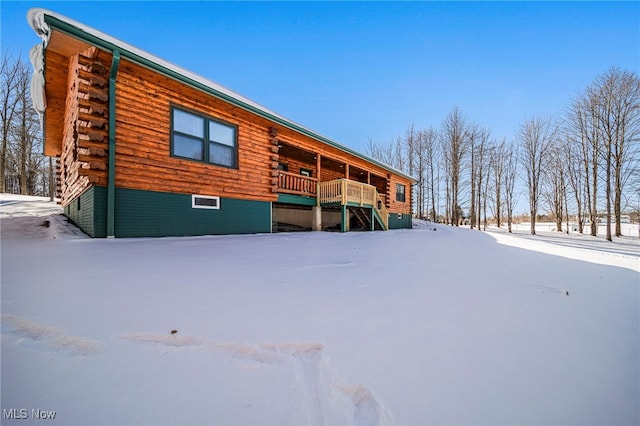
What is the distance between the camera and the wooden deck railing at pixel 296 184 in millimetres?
10070

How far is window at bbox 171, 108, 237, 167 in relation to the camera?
716 centimetres

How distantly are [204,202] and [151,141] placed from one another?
6.76ft

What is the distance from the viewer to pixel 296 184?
1068 centimetres

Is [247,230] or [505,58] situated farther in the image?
[505,58]

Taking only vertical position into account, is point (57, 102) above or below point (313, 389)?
above

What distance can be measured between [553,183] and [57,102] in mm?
35923

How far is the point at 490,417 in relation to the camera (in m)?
1.31

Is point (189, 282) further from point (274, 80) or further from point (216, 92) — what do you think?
point (274, 80)

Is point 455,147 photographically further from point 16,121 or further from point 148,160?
point 16,121

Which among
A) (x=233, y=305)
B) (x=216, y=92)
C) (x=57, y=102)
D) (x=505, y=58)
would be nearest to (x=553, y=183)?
(x=505, y=58)

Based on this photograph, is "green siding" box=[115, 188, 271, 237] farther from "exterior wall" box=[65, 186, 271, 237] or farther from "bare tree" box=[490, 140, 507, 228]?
"bare tree" box=[490, 140, 507, 228]

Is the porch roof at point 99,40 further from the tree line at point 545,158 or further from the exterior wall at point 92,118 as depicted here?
the tree line at point 545,158

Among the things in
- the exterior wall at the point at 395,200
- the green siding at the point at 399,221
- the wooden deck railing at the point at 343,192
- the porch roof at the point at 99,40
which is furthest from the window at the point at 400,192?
the porch roof at the point at 99,40

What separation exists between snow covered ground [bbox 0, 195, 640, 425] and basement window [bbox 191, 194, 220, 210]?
153 inches
